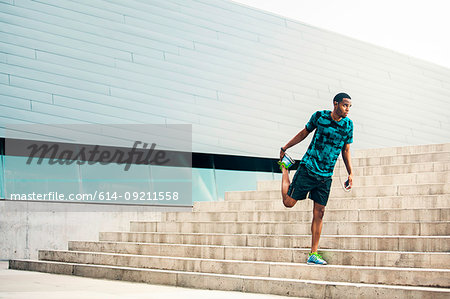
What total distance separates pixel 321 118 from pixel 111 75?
34.0ft

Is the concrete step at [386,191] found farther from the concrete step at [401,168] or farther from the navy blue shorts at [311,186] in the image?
the navy blue shorts at [311,186]

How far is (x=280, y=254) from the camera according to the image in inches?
273

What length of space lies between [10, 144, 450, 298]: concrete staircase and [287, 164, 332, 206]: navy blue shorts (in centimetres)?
72

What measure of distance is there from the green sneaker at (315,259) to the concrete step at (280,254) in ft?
0.85

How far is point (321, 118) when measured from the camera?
250 inches

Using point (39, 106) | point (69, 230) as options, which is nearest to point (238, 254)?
point (69, 230)

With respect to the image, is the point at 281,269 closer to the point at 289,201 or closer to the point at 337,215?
the point at 289,201

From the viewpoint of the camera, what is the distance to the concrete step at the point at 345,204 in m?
7.69

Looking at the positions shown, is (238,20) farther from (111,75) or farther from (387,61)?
(387,61)

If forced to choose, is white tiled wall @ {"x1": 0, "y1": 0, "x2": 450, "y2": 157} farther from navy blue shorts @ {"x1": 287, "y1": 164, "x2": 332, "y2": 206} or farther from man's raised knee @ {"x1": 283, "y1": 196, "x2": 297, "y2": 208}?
navy blue shorts @ {"x1": 287, "y1": 164, "x2": 332, "y2": 206}

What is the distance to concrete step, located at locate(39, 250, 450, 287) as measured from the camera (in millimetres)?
5570

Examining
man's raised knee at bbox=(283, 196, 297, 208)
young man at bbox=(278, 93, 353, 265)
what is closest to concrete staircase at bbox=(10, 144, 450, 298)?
young man at bbox=(278, 93, 353, 265)

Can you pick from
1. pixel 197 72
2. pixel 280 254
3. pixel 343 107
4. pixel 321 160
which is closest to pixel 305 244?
pixel 280 254

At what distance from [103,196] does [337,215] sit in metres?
8.03
